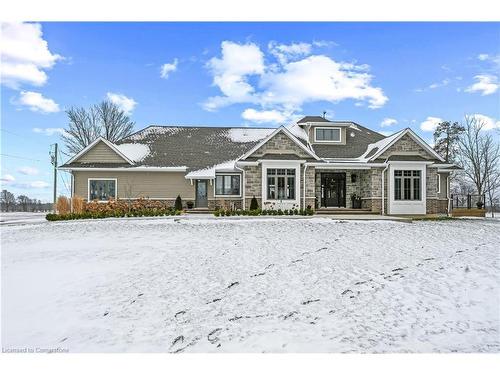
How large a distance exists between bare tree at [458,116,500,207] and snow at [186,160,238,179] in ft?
35.3

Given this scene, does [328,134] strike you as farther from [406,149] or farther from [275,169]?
[275,169]

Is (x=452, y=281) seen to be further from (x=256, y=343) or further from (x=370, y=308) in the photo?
(x=256, y=343)

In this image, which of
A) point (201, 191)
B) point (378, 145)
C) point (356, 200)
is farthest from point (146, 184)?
point (378, 145)

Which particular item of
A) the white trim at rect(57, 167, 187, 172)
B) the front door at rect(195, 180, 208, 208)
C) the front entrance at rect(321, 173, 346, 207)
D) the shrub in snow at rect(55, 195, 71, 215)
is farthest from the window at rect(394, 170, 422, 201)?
the shrub in snow at rect(55, 195, 71, 215)

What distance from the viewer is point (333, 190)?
2045cm

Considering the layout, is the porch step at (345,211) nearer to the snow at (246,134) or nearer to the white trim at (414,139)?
the white trim at (414,139)

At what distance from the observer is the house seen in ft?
58.4

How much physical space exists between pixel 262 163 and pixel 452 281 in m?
11.4

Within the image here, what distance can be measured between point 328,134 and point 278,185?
5.68 m

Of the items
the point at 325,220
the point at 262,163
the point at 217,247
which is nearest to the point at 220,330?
the point at 217,247

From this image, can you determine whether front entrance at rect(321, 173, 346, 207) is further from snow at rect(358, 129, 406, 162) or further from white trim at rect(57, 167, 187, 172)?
white trim at rect(57, 167, 187, 172)

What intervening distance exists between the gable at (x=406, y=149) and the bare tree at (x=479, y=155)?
1826 millimetres

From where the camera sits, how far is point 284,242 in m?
10.0

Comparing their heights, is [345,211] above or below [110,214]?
above
